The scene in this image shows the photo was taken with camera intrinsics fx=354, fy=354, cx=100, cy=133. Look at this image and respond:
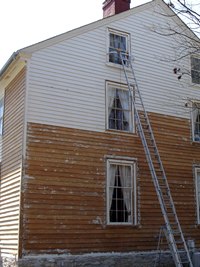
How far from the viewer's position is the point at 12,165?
11562mm

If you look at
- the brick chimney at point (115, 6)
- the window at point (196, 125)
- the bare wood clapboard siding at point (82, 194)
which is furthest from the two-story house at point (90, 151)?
the brick chimney at point (115, 6)

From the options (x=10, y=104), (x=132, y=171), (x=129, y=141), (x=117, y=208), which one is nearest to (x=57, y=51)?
(x=10, y=104)

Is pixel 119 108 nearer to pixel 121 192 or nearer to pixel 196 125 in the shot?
pixel 121 192

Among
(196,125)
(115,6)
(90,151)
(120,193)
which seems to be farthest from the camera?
(115,6)

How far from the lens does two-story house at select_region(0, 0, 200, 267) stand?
34.6 ft

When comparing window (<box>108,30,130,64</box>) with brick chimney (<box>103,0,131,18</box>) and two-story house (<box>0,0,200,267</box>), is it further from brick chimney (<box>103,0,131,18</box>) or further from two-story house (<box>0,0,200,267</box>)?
brick chimney (<box>103,0,131,18</box>)

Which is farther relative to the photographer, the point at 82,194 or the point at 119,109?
the point at 119,109

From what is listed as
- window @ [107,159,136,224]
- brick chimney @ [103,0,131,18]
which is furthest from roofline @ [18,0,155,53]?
window @ [107,159,136,224]

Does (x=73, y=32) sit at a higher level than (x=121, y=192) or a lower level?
higher

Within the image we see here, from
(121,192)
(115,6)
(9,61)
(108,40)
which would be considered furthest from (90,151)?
(115,6)

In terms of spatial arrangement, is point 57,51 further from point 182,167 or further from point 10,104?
point 182,167

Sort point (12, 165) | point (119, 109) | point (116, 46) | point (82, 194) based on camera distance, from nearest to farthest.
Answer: point (82, 194), point (12, 165), point (119, 109), point (116, 46)

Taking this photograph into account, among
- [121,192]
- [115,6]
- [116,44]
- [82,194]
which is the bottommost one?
[82,194]

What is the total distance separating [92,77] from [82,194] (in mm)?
4112
